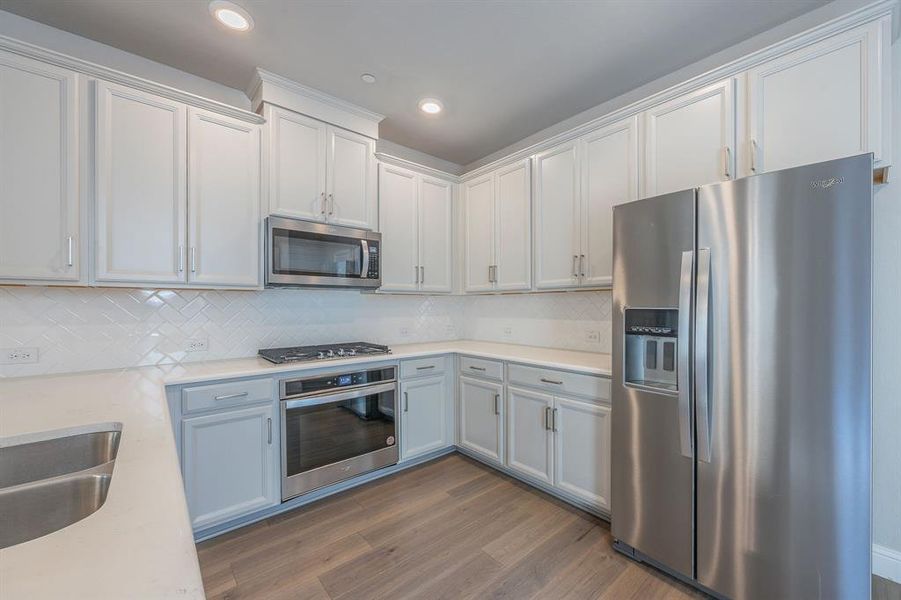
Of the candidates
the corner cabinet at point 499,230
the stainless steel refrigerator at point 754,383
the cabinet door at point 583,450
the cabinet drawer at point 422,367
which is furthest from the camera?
the corner cabinet at point 499,230

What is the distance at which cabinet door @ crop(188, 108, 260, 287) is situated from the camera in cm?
224

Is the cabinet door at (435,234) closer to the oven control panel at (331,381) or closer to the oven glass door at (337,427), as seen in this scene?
the oven control panel at (331,381)

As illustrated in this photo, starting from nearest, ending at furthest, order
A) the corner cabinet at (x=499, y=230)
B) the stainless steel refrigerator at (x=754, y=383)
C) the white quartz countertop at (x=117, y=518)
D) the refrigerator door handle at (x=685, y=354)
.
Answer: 1. the white quartz countertop at (x=117, y=518)
2. the stainless steel refrigerator at (x=754, y=383)
3. the refrigerator door handle at (x=685, y=354)
4. the corner cabinet at (x=499, y=230)

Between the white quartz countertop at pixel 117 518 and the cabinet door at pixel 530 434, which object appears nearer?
the white quartz countertop at pixel 117 518

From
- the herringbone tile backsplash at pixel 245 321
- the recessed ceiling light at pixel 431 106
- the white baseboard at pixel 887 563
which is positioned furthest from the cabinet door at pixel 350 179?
the white baseboard at pixel 887 563

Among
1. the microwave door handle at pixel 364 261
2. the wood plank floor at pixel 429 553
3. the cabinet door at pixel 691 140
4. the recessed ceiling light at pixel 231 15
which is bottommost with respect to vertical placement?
the wood plank floor at pixel 429 553

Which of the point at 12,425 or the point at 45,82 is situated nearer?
the point at 12,425

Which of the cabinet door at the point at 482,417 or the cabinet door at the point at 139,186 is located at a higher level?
the cabinet door at the point at 139,186

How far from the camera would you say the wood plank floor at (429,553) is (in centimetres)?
176

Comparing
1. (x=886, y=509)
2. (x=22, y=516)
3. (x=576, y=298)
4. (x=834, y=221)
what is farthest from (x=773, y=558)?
(x=22, y=516)

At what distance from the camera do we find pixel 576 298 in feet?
9.91

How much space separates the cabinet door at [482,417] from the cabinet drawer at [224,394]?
58.6 inches

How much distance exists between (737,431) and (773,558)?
49cm

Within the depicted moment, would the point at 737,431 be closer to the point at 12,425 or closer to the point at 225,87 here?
the point at 12,425
